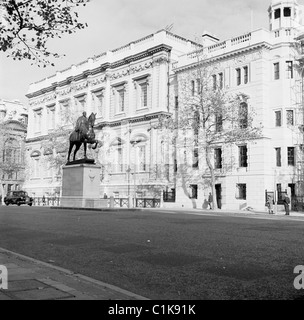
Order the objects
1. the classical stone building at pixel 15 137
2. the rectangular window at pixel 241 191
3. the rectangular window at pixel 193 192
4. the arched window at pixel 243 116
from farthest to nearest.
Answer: the classical stone building at pixel 15 137, the rectangular window at pixel 193 192, the rectangular window at pixel 241 191, the arched window at pixel 243 116

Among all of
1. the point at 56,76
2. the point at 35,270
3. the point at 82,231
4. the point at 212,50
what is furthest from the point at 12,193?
the point at 35,270

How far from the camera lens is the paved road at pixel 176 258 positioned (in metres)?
6.19

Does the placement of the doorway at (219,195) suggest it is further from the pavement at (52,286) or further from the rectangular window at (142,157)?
the pavement at (52,286)

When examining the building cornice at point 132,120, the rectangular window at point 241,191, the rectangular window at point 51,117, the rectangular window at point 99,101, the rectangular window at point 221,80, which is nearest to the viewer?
the rectangular window at point 241,191

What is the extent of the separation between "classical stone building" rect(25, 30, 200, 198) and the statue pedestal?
20.0 meters

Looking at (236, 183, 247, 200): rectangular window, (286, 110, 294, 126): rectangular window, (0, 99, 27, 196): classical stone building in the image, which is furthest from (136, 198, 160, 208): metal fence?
(0, 99, 27, 196): classical stone building

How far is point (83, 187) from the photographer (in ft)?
98.3

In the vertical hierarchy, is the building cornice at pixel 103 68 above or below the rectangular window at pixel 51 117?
above

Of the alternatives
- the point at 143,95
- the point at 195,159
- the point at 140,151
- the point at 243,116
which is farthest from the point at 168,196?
the point at 143,95

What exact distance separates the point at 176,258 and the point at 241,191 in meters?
35.6

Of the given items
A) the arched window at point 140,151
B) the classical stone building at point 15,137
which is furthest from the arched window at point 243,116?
the classical stone building at point 15,137

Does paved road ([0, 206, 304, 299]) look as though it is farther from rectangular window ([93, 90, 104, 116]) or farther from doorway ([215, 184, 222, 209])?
rectangular window ([93, 90, 104, 116])

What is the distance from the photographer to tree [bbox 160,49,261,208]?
40812mm
